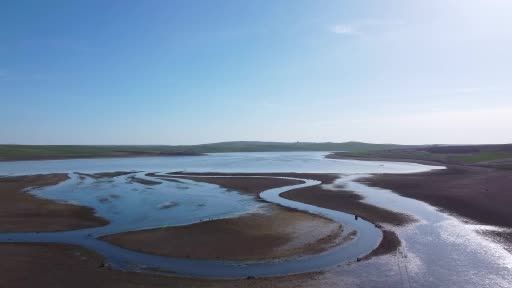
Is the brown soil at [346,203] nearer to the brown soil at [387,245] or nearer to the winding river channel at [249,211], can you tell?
the winding river channel at [249,211]

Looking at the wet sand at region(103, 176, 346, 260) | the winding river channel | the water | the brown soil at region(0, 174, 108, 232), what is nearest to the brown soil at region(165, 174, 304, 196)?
the winding river channel

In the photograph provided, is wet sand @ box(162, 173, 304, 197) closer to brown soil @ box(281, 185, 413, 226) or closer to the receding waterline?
brown soil @ box(281, 185, 413, 226)

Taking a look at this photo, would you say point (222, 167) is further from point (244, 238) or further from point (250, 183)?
point (244, 238)

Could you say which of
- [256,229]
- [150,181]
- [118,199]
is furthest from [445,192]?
[150,181]

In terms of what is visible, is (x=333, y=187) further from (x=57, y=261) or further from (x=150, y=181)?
(x=57, y=261)

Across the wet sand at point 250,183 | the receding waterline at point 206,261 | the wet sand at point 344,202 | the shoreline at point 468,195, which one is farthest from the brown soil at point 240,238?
the wet sand at point 250,183

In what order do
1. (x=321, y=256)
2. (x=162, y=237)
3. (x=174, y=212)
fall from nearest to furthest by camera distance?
(x=321, y=256)
(x=162, y=237)
(x=174, y=212)
